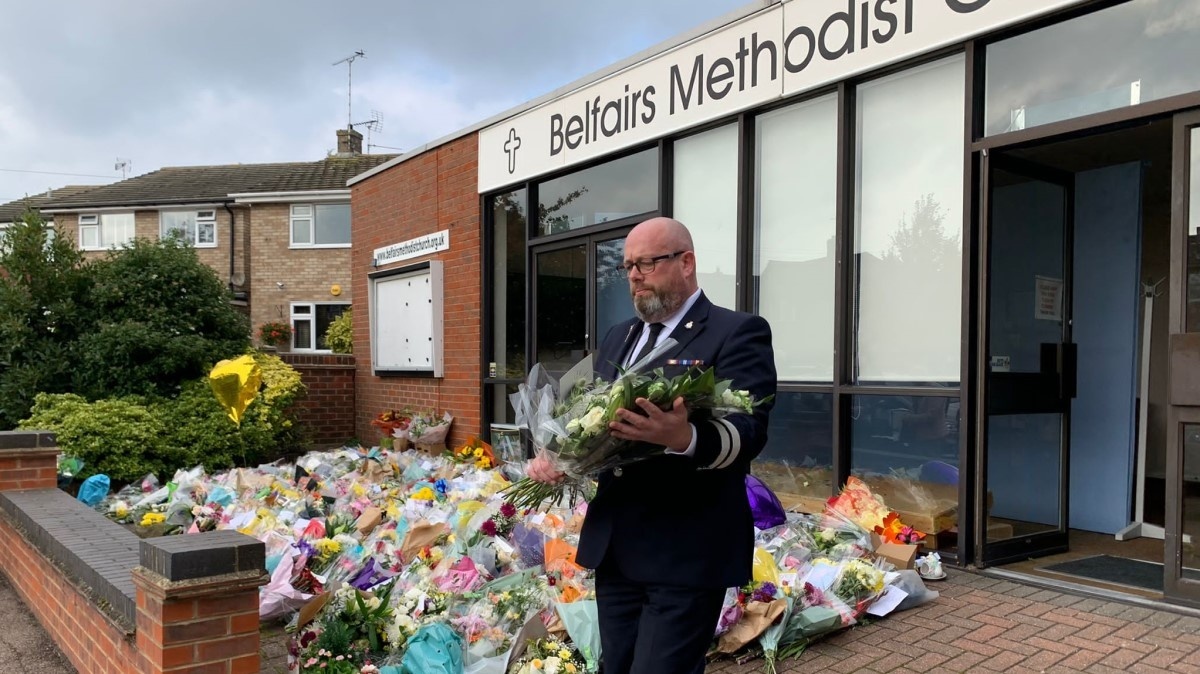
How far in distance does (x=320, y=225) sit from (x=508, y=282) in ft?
59.3

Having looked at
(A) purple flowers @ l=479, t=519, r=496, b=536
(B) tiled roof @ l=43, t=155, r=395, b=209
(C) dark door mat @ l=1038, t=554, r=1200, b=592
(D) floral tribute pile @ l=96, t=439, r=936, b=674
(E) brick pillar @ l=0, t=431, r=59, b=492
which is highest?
(B) tiled roof @ l=43, t=155, r=395, b=209

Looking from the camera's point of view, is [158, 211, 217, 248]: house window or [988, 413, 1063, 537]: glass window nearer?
[988, 413, 1063, 537]: glass window

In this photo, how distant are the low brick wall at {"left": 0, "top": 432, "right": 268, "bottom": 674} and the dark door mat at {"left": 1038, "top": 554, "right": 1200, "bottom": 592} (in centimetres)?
437

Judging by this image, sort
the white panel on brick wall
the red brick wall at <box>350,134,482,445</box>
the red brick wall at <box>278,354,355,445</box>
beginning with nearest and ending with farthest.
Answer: the red brick wall at <box>350,134,482,445</box> → the white panel on brick wall → the red brick wall at <box>278,354,355,445</box>

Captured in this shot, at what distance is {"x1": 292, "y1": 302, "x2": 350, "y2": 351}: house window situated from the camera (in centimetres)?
2530

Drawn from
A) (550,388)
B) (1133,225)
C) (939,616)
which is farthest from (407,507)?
(1133,225)

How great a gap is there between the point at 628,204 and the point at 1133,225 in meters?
3.84

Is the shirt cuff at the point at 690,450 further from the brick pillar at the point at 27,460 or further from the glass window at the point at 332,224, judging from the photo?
the glass window at the point at 332,224

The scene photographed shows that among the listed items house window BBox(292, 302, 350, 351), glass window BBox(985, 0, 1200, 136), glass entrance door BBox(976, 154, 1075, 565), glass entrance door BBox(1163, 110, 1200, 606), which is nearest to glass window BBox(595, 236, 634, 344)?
glass entrance door BBox(976, 154, 1075, 565)

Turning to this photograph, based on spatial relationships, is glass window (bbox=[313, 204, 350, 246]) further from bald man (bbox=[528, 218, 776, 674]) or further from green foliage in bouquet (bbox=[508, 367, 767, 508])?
green foliage in bouquet (bbox=[508, 367, 767, 508])

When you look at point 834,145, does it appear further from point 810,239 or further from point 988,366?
point 988,366

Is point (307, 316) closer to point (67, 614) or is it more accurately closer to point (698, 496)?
point (67, 614)

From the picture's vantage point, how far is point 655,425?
186 cm

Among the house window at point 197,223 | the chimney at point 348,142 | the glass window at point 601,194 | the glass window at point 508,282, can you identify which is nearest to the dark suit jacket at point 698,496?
the glass window at point 601,194
